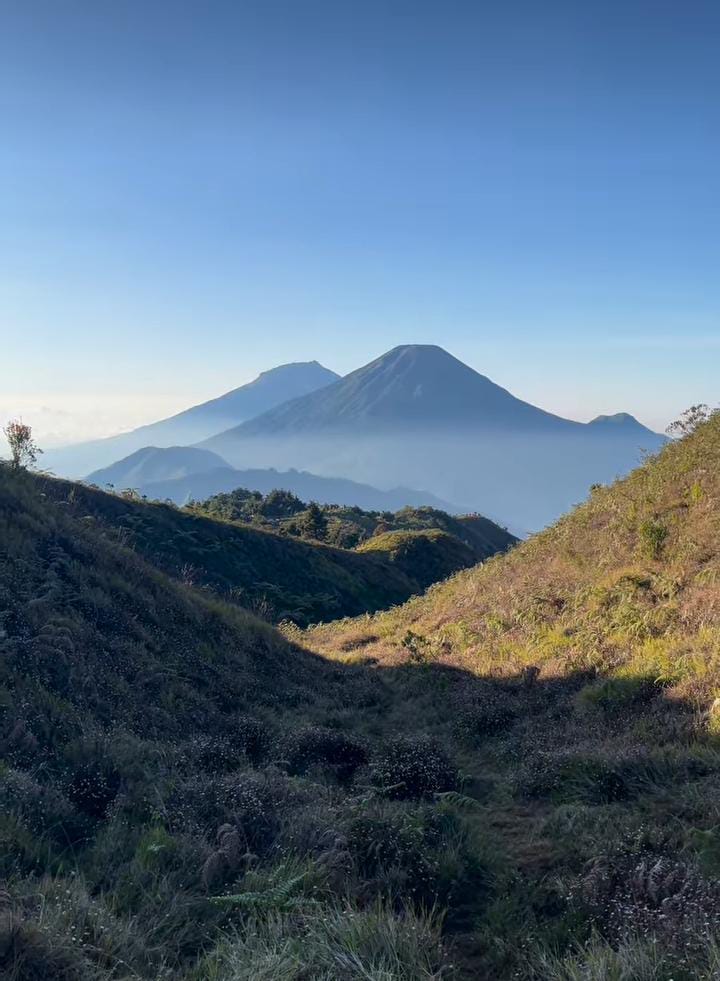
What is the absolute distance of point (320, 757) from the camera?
25.3 feet

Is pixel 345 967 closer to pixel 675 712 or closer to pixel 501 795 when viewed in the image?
pixel 501 795

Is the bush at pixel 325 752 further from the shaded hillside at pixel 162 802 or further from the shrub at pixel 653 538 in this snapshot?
the shrub at pixel 653 538

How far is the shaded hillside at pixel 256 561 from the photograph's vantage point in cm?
3089

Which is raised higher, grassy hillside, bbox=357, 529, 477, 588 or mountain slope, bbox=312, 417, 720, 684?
mountain slope, bbox=312, 417, 720, 684

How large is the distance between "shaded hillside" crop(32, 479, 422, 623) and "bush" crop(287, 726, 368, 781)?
19.8 m

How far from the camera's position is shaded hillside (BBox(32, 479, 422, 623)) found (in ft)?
101

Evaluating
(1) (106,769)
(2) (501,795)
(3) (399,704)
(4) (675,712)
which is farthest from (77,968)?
(3) (399,704)

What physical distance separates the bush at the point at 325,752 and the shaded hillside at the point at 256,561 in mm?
19775

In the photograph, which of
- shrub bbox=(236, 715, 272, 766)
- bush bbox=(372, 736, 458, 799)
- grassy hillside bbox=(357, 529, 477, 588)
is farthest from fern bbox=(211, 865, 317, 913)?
grassy hillside bbox=(357, 529, 477, 588)

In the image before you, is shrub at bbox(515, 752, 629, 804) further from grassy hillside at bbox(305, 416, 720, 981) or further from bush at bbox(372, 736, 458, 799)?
bush at bbox(372, 736, 458, 799)

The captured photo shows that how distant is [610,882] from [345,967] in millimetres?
2017

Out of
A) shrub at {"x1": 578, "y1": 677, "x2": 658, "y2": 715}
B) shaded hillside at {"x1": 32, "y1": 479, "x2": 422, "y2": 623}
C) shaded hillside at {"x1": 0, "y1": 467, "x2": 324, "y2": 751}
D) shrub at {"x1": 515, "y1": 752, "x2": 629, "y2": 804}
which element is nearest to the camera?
shrub at {"x1": 515, "y1": 752, "x2": 629, "y2": 804}

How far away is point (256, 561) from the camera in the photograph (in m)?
35.2

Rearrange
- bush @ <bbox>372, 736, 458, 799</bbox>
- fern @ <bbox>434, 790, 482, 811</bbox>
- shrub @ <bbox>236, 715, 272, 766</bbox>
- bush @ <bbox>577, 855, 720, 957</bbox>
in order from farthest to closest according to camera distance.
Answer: shrub @ <bbox>236, 715, 272, 766</bbox>
bush @ <bbox>372, 736, 458, 799</bbox>
fern @ <bbox>434, 790, 482, 811</bbox>
bush @ <bbox>577, 855, 720, 957</bbox>
